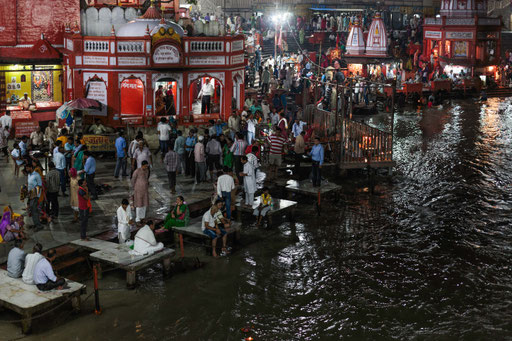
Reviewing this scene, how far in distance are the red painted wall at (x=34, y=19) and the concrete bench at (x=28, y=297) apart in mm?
18550

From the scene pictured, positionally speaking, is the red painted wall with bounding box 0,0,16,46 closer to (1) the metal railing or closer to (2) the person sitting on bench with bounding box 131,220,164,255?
(1) the metal railing

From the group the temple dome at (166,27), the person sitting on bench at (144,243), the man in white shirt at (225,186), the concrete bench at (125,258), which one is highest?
the temple dome at (166,27)

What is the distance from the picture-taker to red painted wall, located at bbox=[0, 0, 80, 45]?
2761cm

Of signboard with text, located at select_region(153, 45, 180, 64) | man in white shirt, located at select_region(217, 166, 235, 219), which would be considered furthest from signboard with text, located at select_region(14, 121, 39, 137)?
man in white shirt, located at select_region(217, 166, 235, 219)

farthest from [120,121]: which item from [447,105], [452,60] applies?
[452,60]

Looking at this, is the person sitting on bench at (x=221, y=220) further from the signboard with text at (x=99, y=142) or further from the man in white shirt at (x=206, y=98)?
the man in white shirt at (x=206, y=98)

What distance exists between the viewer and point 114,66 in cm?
2559

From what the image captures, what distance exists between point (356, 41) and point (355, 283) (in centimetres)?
2819

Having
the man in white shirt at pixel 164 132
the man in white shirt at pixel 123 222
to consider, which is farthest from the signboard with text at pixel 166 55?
the man in white shirt at pixel 123 222

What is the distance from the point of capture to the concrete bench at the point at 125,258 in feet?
41.5

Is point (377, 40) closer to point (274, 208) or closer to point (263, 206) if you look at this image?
point (274, 208)

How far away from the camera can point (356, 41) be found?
39.3 meters

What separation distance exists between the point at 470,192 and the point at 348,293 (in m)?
8.77

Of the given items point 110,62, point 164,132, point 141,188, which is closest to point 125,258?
point 141,188
